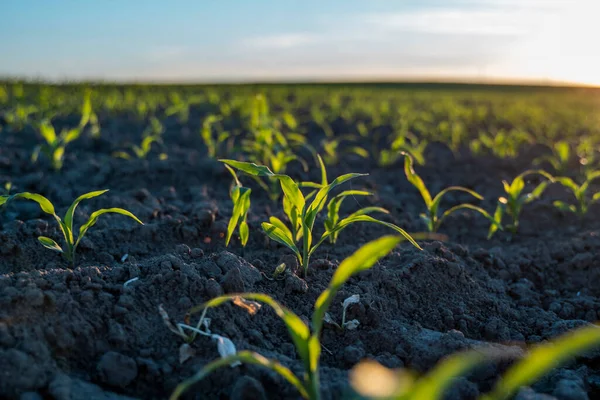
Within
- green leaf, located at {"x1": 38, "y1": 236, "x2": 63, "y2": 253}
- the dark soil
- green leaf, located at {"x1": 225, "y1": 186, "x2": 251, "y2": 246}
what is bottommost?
the dark soil

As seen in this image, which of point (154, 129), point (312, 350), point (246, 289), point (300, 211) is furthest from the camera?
point (154, 129)

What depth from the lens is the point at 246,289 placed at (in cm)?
214

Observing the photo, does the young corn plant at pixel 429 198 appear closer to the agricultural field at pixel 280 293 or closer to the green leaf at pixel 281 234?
the agricultural field at pixel 280 293

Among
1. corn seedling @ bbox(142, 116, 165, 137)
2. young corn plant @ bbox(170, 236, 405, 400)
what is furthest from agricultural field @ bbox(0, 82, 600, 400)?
corn seedling @ bbox(142, 116, 165, 137)

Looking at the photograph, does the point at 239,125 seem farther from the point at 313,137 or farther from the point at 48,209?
the point at 48,209

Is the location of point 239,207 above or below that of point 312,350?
above

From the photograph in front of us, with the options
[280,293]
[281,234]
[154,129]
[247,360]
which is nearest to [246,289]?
[280,293]

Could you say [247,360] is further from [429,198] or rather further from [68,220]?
[429,198]

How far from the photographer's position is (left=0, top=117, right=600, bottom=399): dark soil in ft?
5.57

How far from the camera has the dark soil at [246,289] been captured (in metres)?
1.70

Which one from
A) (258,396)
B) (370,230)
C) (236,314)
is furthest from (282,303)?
(370,230)

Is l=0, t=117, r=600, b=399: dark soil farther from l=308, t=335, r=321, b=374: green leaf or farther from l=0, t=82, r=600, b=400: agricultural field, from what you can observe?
l=308, t=335, r=321, b=374: green leaf

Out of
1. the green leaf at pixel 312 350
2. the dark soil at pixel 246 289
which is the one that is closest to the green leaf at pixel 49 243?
the dark soil at pixel 246 289

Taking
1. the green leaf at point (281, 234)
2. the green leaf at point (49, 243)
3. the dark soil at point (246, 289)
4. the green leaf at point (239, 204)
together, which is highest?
the green leaf at point (239, 204)
